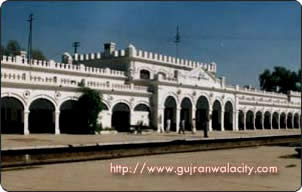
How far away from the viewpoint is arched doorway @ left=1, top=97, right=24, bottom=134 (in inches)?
1242

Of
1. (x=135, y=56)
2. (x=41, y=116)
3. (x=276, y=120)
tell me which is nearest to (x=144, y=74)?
(x=135, y=56)

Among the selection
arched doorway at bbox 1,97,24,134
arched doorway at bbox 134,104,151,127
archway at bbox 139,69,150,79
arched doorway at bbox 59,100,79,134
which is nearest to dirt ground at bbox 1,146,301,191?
arched doorway at bbox 1,97,24,134

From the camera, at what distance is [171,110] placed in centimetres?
4409

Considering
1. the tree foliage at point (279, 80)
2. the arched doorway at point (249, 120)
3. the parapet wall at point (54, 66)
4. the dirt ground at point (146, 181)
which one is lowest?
the dirt ground at point (146, 181)

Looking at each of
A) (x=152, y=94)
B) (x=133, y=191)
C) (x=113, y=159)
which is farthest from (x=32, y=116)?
(x=133, y=191)

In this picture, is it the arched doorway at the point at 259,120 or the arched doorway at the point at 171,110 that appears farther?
the arched doorway at the point at 259,120

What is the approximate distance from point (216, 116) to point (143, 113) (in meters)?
11.9

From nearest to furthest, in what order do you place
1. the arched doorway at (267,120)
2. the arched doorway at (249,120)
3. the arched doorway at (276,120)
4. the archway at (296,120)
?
the arched doorway at (249,120)
the arched doorway at (267,120)
the arched doorway at (276,120)
the archway at (296,120)

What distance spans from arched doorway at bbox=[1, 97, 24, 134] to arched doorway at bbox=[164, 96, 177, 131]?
14.0 m

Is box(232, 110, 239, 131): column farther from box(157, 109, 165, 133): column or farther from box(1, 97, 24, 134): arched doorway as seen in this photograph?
box(1, 97, 24, 134): arched doorway

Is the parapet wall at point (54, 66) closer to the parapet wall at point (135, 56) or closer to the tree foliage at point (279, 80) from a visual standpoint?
the parapet wall at point (135, 56)

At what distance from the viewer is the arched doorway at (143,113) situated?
39619 millimetres

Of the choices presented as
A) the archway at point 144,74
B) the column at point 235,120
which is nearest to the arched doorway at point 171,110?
the archway at point 144,74

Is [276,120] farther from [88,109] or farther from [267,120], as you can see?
[88,109]
